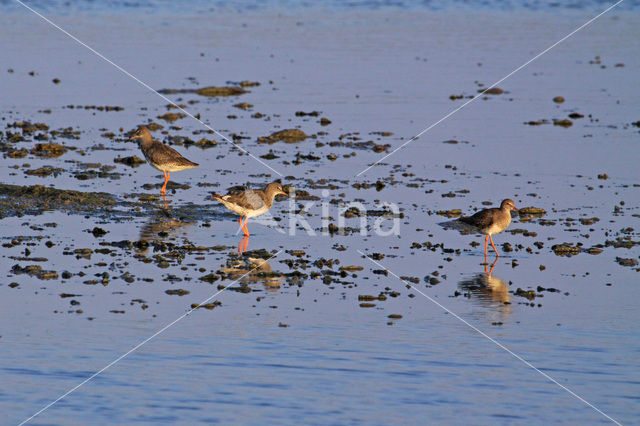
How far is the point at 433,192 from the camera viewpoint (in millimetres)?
21109

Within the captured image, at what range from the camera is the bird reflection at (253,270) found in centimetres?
1518

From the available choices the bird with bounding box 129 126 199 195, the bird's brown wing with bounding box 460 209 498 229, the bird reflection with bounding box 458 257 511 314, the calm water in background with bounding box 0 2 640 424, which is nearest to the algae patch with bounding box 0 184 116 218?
the calm water in background with bounding box 0 2 640 424

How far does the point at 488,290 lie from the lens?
49.4ft

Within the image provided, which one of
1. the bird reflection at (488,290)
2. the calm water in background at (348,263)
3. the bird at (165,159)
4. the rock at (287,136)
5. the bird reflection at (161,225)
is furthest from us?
the rock at (287,136)

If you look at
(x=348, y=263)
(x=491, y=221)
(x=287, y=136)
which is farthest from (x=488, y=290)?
(x=287, y=136)

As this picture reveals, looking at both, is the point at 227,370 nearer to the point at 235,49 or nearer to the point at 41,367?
the point at 41,367

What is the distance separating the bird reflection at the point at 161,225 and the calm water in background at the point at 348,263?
0.22 meters

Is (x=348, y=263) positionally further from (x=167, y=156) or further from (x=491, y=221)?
(x=167, y=156)

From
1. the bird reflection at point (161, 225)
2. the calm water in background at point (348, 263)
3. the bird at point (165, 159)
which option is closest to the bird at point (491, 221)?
the calm water in background at point (348, 263)

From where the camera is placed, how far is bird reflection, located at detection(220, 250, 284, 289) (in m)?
15.2

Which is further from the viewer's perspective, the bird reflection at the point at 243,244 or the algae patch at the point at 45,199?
the algae patch at the point at 45,199

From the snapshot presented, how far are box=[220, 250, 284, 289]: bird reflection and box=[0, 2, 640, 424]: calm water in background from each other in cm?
25

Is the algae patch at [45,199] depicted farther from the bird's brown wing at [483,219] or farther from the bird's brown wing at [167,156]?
the bird's brown wing at [483,219]

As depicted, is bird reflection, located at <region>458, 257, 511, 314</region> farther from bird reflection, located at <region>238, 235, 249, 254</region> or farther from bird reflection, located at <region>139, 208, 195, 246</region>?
bird reflection, located at <region>139, 208, 195, 246</region>
